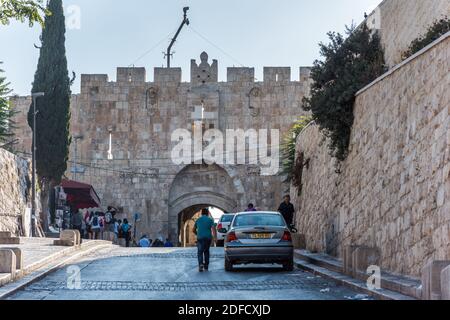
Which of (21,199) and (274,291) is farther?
(21,199)

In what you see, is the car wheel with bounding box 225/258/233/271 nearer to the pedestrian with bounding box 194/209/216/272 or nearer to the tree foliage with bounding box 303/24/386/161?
the pedestrian with bounding box 194/209/216/272

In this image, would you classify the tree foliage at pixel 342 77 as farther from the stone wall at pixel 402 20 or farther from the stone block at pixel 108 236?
the stone block at pixel 108 236

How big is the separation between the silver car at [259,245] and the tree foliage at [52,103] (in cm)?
2267

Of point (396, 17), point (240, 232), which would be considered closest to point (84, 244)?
point (240, 232)

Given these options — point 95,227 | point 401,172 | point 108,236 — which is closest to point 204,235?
point 401,172

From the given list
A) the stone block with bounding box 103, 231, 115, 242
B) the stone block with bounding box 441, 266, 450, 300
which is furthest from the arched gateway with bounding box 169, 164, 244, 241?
the stone block with bounding box 441, 266, 450, 300

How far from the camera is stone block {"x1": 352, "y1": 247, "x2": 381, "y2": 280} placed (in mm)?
18453

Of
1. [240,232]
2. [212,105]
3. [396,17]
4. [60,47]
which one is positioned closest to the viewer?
[240,232]

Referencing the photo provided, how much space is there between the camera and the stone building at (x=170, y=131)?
51.3m

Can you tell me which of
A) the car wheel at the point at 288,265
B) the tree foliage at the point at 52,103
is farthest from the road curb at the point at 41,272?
the tree foliage at the point at 52,103

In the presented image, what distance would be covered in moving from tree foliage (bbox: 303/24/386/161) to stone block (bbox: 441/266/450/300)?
1341 cm

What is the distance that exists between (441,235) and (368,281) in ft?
6.31

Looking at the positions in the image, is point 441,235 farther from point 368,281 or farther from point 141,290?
point 141,290

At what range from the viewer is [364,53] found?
85.5 ft
